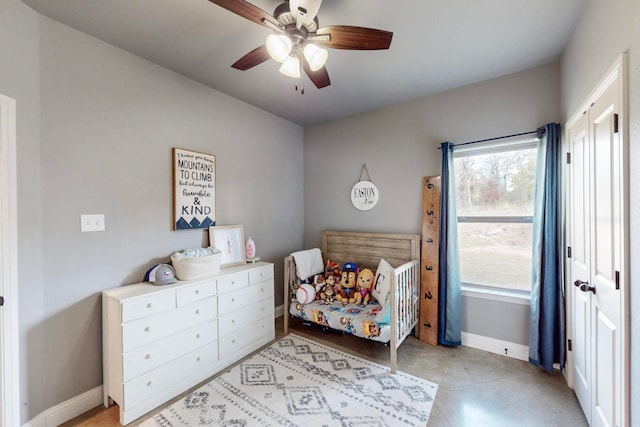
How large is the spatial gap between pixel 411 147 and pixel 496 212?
1061 mm

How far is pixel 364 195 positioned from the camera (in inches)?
126

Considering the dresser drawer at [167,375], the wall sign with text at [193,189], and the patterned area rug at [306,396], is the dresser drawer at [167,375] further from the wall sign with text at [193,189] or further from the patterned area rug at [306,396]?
the wall sign with text at [193,189]

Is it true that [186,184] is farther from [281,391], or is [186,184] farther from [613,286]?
[613,286]

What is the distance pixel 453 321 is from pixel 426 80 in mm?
2311

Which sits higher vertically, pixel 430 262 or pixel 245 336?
pixel 430 262

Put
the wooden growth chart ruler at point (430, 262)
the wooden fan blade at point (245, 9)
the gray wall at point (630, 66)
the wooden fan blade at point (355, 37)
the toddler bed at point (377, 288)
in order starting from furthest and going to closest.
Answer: the wooden growth chart ruler at point (430, 262) → the toddler bed at point (377, 288) → the wooden fan blade at point (355, 37) → the wooden fan blade at point (245, 9) → the gray wall at point (630, 66)

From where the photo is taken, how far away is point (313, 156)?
366cm

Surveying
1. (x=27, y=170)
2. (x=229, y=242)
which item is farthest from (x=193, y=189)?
(x=27, y=170)

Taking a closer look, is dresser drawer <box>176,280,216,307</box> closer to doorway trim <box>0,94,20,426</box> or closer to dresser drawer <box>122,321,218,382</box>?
dresser drawer <box>122,321,218,382</box>

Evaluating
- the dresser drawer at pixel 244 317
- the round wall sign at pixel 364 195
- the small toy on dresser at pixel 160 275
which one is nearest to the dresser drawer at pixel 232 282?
the dresser drawer at pixel 244 317

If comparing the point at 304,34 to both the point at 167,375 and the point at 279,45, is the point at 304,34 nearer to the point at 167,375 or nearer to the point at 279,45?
the point at 279,45

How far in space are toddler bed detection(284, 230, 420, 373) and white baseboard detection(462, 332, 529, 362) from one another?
502 millimetres

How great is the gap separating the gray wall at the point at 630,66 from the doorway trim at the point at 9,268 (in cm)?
305

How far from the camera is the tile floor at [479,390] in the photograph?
5.49ft
